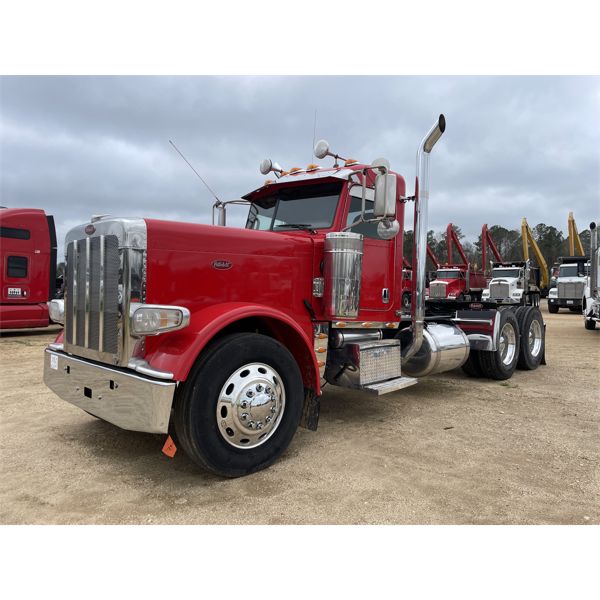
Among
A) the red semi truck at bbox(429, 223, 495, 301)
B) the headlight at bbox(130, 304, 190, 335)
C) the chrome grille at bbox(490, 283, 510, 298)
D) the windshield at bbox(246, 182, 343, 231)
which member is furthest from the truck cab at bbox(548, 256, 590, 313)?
the headlight at bbox(130, 304, 190, 335)

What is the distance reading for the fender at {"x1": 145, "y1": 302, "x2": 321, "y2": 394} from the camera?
3010 millimetres

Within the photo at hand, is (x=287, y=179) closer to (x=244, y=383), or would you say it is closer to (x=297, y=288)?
(x=297, y=288)

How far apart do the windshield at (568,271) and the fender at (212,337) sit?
22.8 metres

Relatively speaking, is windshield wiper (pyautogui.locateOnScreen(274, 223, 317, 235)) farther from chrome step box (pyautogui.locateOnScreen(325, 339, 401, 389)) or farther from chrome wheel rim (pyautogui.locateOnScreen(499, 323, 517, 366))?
chrome wheel rim (pyautogui.locateOnScreen(499, 323, 517, 366))

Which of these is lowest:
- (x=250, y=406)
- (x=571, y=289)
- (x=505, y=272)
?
(x=250, y=406)

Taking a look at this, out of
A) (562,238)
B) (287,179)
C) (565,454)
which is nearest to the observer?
(565,454)

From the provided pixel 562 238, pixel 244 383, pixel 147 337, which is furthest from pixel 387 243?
pixel 562 238

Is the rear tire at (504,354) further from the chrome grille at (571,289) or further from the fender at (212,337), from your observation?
the chrome grille at (571,289)

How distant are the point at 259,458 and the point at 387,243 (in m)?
2.54

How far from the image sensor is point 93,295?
3393mm

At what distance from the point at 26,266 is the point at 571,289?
73.4 ft

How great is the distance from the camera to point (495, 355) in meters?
6.77

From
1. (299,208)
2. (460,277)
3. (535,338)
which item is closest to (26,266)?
(299,208)

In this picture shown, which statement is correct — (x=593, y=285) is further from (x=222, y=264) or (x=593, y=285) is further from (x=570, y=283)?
(x=222, y=264)
